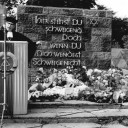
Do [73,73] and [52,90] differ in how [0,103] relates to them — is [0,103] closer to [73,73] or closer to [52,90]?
[52,90]

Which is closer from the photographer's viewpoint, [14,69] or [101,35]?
[14,69]

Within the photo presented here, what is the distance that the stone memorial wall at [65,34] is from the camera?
7.57 m

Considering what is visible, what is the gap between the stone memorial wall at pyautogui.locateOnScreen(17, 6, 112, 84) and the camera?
7.57 meters

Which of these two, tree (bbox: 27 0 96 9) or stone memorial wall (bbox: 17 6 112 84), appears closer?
stone memorial wall (bbox: 17 6 112 84)

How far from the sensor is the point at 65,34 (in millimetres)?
7691

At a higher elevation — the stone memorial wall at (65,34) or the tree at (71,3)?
the tree at (71,3)

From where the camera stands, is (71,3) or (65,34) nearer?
(65,34)

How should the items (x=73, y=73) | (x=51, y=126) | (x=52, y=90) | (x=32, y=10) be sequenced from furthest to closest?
(x=32, y=10) → (x=73, y=73) → (x=52, y=90) → (x=51, y=126)

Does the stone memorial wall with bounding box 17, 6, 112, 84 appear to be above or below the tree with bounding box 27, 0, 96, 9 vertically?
below

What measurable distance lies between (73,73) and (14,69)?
2.84 m

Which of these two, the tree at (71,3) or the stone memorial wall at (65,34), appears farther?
the tree at (71,3)

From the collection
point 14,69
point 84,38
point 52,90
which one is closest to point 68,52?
point 84,38

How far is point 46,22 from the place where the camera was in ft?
24.8

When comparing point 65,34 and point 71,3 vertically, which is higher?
point 71,3
